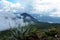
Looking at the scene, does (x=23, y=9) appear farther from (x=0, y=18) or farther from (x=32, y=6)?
(x=0, y=18)

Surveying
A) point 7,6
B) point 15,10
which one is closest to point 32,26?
point 15,10

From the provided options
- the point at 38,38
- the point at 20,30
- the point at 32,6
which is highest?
the point at 32,6

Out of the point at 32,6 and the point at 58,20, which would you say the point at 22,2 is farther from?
the point at 58,20

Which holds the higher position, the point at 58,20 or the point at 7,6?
the point at 7,6

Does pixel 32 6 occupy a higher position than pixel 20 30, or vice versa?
pixel 32 6

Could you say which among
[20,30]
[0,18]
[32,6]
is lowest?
[20,30]

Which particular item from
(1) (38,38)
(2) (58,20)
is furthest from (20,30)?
(2) (58,20)
